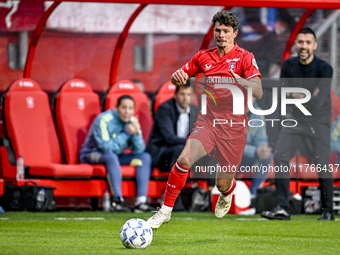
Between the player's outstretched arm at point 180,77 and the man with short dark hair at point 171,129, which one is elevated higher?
the player's outstretched arm at point 180,77

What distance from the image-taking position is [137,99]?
27.9ft

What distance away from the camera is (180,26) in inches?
432

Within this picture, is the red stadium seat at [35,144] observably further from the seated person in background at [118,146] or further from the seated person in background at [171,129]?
the seated person in background at [171,129]

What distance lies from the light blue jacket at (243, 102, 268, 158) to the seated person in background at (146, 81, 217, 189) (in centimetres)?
47

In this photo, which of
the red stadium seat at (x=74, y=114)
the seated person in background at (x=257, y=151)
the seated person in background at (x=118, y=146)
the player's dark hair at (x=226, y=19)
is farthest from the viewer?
the red stadium seat at (x=74, y=114)

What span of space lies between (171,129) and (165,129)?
0.07 meters

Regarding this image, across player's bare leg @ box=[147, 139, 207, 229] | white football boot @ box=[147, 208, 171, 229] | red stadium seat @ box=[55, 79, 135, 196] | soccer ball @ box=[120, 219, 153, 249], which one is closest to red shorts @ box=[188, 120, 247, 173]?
player's bare leg @ box=[147, 139, 207, 229]

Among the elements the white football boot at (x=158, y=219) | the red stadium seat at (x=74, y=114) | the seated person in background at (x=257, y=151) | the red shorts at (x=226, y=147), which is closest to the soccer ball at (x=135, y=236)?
the white football boot at (x=158, y=219)

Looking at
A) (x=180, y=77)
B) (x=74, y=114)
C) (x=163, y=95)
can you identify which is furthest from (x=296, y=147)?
(x=74, y=114)

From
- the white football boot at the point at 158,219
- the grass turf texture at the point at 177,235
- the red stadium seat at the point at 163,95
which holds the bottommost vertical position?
the grass turf texture at the point at 177,235

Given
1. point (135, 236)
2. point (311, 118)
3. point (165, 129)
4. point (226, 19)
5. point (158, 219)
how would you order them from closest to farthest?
point (135, 236)
point (158, 219)
point (226, 19)
point (311, 118)
point (165, 129)

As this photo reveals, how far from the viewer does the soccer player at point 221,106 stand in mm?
4730

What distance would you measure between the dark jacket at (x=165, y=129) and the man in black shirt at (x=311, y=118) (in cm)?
151

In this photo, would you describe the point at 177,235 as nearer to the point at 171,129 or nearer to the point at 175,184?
the point at 175,184
